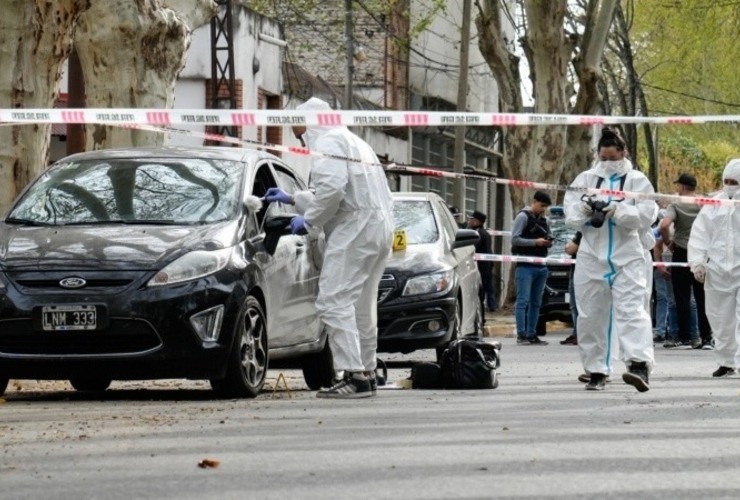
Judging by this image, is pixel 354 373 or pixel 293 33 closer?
pixel 354 373

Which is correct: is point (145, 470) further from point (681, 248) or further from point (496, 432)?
point (681, 248)

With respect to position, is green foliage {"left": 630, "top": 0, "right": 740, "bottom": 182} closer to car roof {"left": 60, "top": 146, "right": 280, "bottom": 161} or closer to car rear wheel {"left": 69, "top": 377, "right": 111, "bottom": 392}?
car roof {"left": 60, "top": 146, "right": 280, "bottom": 161}

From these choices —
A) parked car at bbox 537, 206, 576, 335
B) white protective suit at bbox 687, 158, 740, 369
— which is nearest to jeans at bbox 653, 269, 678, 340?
parked car at bbox 537, 206, 576, 335

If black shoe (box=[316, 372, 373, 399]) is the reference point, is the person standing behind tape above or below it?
above

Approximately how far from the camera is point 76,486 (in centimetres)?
751

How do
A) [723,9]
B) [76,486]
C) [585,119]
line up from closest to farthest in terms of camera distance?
[76,486] < [585,119] < [723,9]

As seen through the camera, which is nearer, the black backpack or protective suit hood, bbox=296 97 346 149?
protective suit hood, bbox=296 97 346 149

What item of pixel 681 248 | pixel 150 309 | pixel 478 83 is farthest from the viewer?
pixel 478 83

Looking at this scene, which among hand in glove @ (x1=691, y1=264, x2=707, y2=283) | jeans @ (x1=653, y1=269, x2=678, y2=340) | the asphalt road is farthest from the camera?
jeans @ (x1=653, y1=269, x2=678, y2=340)

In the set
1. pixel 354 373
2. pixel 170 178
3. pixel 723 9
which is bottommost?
pixel 354 373

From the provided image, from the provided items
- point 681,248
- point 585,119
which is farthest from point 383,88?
point 585,119

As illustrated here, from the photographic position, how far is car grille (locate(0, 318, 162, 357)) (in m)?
11.6

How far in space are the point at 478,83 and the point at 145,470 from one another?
5204 centimetres

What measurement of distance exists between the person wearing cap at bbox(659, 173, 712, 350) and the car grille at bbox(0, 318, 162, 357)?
10.9 m
